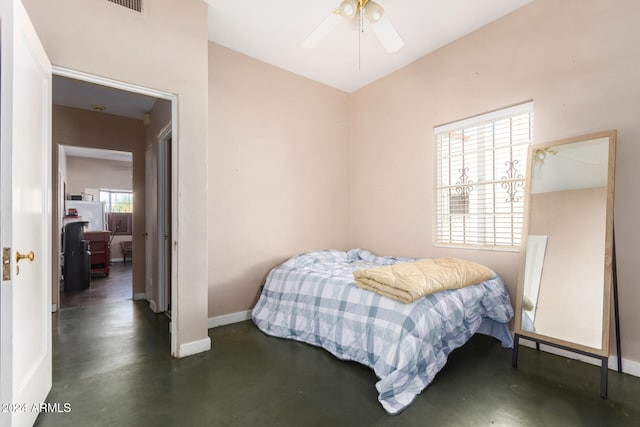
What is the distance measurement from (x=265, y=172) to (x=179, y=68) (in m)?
1.41

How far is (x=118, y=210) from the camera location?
29.7 ft

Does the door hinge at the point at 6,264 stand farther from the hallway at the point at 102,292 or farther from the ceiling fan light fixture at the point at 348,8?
the hallway at the point at 102,292

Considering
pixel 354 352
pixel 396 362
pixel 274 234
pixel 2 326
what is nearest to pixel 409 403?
pixel 396 362

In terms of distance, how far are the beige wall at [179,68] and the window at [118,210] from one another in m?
7.36

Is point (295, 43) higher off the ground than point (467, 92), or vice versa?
point (295, 43)

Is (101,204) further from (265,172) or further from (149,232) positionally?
(265,172)

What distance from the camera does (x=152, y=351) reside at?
104 inches

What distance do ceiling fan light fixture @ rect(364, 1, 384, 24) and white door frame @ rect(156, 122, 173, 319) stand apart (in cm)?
266

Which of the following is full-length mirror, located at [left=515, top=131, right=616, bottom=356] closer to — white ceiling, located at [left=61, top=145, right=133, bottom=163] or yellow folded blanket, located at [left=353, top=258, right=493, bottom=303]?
yellow folded blanket, located at [left=353, top=258, right=493, bottom=303]

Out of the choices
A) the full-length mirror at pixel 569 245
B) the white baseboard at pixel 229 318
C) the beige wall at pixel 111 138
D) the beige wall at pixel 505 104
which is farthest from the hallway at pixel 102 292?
the full-length mirror at pixel 569 245

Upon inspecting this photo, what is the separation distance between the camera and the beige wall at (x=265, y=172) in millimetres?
3287

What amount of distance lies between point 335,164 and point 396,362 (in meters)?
2.87

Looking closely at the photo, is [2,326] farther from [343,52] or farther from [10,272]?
[343,52]

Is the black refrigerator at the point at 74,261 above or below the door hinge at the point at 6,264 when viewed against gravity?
below
